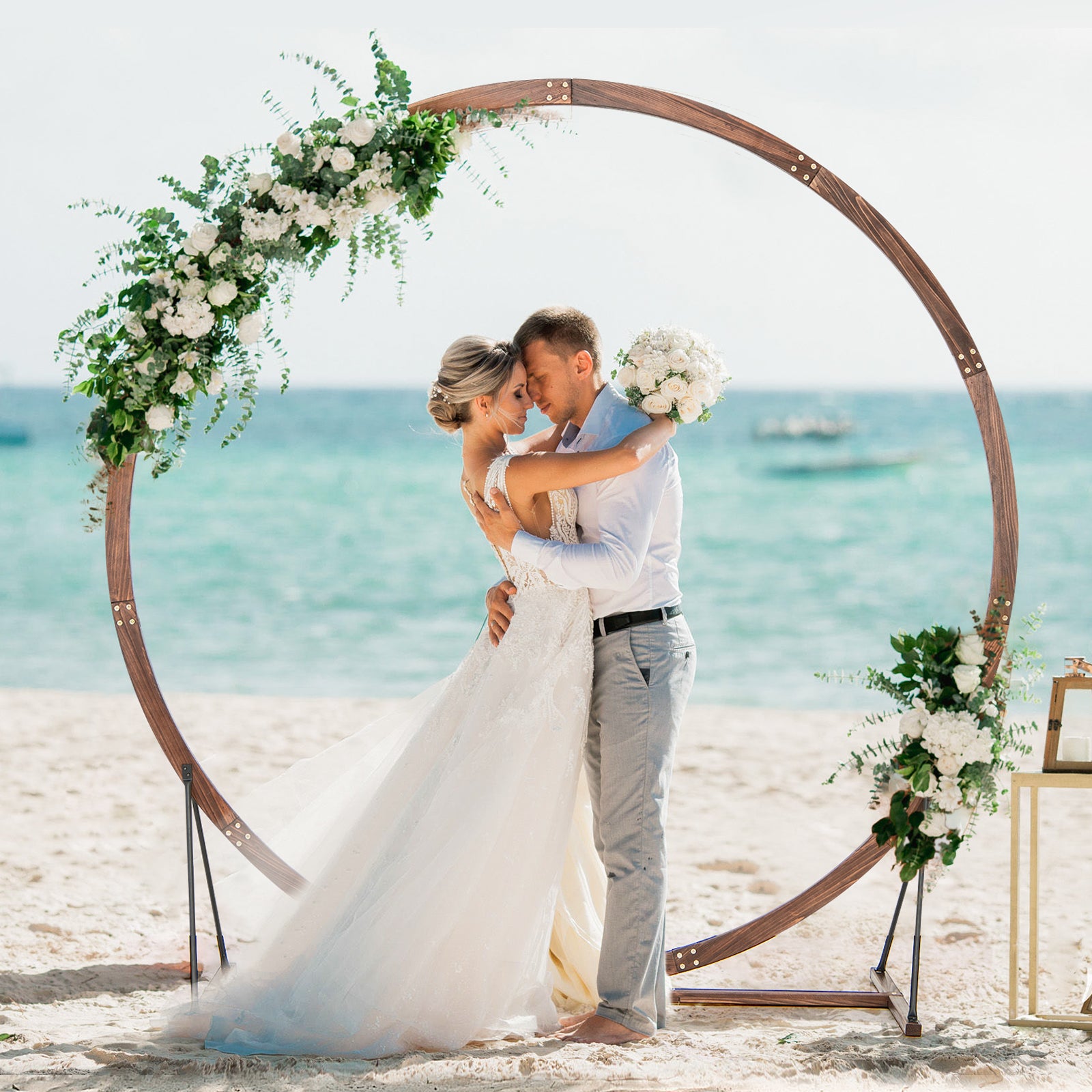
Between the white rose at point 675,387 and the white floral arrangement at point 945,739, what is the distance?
3.33 ft

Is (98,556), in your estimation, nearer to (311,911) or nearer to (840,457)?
(840,457)

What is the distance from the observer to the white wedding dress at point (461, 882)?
3523 mm

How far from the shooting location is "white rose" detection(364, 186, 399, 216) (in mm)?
3842

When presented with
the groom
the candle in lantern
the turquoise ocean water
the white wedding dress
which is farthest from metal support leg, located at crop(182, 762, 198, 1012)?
the turquoise ocean water

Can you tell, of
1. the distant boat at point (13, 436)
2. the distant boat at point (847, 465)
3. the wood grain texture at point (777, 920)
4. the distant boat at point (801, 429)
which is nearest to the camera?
the wood grain texture at point (777, 920)

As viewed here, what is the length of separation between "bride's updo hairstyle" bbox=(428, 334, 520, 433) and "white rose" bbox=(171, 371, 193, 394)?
788mm

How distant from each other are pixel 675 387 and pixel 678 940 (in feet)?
8.40

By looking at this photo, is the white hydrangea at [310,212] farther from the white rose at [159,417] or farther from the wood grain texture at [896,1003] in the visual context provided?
the wood grain texture at [896,1003]

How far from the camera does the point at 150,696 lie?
166 inches

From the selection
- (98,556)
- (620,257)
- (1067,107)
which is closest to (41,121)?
(98,556)

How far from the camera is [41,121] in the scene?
1045 inches

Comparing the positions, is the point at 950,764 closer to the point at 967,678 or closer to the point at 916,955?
the point at 967,678

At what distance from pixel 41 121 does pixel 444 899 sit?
90.3 ft

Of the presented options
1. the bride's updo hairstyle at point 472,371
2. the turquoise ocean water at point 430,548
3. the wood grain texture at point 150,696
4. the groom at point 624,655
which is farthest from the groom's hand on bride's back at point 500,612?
the turquoise ocean water at point 430,548
